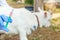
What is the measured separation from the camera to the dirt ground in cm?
353

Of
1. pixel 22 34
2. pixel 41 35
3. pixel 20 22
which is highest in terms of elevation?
pixel 20 22

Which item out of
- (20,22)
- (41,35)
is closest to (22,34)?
(20,22)

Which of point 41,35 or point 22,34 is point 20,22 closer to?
point 22,34

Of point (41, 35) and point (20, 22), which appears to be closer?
point (20, 22)

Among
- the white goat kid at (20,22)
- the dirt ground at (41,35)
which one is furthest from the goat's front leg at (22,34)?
the dirt ground at (41,35)

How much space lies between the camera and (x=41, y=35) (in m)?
3.70

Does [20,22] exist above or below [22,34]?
above

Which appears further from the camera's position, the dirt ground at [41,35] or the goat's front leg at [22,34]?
the dirt ground at [41,35]

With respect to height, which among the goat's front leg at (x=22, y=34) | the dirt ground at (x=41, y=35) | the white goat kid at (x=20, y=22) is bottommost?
the dirt ground at (x=41, y=35)

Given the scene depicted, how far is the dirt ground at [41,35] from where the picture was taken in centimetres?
353

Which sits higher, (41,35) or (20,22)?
(20,22)

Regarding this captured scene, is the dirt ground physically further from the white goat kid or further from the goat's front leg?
the goat's front leg

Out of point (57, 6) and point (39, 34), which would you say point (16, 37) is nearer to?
point (39, 34)

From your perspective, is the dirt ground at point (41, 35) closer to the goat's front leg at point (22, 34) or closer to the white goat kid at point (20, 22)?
the white goat kid at point (20, 22)
